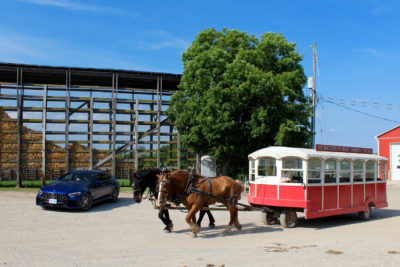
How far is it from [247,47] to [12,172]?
16684 mm

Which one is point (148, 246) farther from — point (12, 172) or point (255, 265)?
point (12, 172)

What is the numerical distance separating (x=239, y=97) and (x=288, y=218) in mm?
11232

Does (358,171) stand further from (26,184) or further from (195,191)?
(26,184)

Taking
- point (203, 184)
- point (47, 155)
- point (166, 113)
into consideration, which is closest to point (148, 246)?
point (203, 184)

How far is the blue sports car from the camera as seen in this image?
14.4 meters

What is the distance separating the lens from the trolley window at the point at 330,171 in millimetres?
12359

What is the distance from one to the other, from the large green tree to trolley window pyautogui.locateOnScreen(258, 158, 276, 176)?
8.59 metres

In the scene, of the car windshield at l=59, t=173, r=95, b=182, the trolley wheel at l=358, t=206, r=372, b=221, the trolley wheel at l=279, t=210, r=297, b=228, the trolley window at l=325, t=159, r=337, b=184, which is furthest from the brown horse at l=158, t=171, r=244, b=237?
the car windshield at l=59, t=173, r=95, b=182

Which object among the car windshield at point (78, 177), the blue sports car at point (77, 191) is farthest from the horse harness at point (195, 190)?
the car windshield at point (78, 177)

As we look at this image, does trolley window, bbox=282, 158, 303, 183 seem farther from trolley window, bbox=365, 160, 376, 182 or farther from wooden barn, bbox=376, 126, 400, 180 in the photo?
wooden barn, bbox=376, 126, 400, 180

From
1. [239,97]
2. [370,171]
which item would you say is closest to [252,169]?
[370,171]

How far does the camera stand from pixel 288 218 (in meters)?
11.8

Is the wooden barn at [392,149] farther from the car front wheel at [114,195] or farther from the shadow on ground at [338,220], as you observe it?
the car front wheel at [114,195]

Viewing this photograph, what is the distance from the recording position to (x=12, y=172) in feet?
80.4
